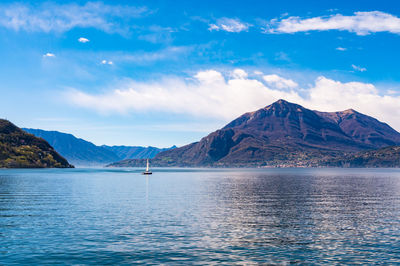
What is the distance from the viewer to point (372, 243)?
40.7m

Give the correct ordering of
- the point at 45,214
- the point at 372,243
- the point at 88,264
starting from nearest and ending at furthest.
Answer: the point at 88,264, the point at 372,243, the point at 45,214

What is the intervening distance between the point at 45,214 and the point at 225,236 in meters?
35.5

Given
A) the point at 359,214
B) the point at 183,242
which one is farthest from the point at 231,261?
the point at 359,214

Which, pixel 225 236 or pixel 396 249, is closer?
pixel 396 249

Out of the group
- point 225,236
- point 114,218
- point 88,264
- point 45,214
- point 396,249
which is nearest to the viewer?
point 88,264

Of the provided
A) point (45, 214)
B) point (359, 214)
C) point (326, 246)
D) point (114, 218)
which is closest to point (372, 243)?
point (326, 246)

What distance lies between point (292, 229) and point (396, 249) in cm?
1458

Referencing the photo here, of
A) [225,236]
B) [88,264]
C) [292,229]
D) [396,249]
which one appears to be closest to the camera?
[88,264]

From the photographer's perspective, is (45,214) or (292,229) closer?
(292,229)

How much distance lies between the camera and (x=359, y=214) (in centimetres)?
6519

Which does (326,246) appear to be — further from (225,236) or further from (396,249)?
(225,236)

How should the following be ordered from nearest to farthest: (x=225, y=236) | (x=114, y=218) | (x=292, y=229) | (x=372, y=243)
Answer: (x=372, y=243)
(x=225, y=236)
(x=292, y=229)
(x=114, y=218)

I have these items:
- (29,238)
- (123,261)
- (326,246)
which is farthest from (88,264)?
(326,246)

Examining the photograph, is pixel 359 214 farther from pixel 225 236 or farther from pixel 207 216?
pixel 225 236
